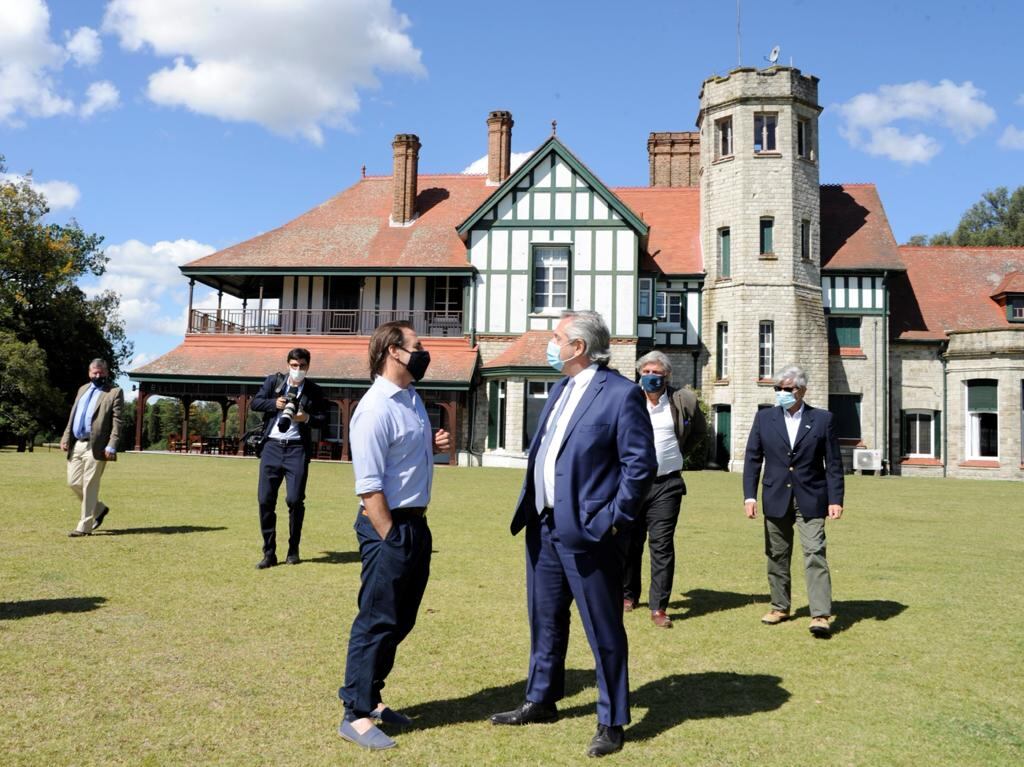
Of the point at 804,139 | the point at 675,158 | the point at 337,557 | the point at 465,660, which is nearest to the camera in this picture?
the point at 465,660

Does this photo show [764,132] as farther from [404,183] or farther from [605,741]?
[605,741]

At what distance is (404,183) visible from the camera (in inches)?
1216

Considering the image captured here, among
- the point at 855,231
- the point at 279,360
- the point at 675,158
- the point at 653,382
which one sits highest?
the point at 675,158

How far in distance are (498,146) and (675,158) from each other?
8015 millimetres

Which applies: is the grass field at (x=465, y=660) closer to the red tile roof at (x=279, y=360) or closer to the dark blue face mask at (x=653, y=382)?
the dark blue face mask at (x=653, y=382)

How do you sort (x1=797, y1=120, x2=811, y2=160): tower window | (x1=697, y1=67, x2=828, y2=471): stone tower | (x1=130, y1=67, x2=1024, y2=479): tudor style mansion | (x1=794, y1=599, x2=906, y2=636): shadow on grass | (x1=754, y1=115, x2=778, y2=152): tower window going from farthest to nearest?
(x1=797, y1=120, x2=811, y2=160): tower window, (x1=754, y1=115, x2=778, y2=152): tower window, (x1=697, y1=67, x2=828, y2=471): stone tower, (x1=130, y1=67, x2=1024, y2=479): tudor style mansion, (x1=794, y1=599, x2=906, y2=636): shadow on grass

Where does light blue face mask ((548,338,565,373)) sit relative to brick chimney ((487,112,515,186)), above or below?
below

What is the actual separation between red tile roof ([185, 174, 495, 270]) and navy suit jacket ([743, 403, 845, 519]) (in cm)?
2226

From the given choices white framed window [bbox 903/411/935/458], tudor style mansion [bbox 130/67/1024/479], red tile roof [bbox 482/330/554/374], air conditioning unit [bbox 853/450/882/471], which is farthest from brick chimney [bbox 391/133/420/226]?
white framed window [bbox 903/411/935/458]

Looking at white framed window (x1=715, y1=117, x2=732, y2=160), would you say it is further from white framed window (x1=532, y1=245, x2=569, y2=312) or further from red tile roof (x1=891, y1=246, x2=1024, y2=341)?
red tile roof (x1=891, y1=246, x2=1024, y2=341)

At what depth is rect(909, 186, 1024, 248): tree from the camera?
5472cm

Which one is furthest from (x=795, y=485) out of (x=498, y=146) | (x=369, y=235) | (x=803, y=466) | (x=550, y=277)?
(x=498, y=146)

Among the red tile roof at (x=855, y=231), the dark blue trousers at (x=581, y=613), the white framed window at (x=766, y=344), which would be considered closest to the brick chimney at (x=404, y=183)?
the white framed window at (x=766, y=344)

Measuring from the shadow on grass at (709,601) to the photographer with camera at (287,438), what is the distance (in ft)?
11.5
